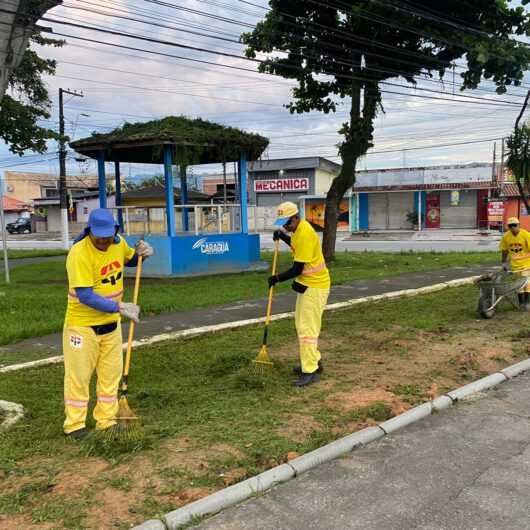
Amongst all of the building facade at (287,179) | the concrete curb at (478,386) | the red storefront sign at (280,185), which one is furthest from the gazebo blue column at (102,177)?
the red storefront sign at (280,185)

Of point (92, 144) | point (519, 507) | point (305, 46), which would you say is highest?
point (305, 46)

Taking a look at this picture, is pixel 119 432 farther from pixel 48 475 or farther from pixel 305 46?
pixel 305 46

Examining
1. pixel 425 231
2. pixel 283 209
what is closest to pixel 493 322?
pixel 283 209

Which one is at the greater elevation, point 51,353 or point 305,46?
point 305,46

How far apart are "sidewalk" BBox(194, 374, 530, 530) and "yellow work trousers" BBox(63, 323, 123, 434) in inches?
58.2

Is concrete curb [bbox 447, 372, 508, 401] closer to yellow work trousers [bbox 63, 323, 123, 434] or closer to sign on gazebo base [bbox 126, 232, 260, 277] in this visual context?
yellow work trousers [bbox 63, 323, 123, 434]

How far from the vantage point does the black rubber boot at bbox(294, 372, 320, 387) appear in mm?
5453

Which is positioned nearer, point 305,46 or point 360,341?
point 360,341

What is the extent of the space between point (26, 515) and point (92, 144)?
505 inches

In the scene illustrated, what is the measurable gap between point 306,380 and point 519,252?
5656mm

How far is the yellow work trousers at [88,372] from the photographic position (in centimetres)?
413

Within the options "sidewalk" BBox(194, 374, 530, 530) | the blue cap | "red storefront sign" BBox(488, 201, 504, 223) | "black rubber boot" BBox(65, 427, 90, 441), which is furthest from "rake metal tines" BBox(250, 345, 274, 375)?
"red storefront sign" BBox(488, 201, 504, 223)

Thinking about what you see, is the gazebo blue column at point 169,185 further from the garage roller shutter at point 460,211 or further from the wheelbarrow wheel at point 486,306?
the garage roller shutter at point 460,211

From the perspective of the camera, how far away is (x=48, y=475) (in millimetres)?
3629
